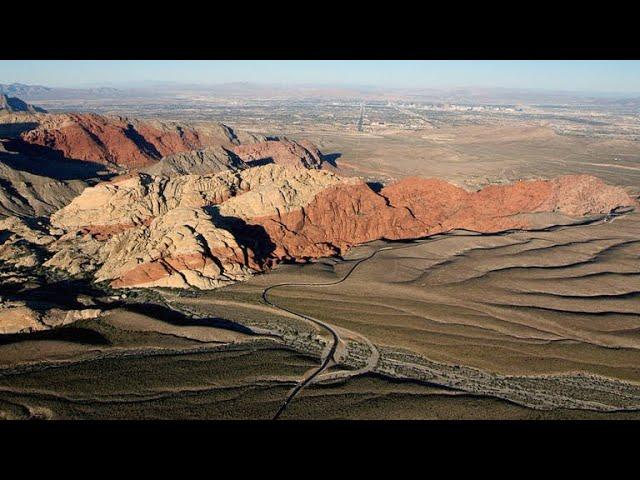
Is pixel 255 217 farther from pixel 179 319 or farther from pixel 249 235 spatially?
pixel 179 319

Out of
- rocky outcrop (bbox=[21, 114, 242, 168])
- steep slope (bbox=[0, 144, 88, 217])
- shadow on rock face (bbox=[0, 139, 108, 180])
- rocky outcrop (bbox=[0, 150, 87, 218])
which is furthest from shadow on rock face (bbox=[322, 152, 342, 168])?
rocky outcrop (bbox=[0, 150, 87, 218])

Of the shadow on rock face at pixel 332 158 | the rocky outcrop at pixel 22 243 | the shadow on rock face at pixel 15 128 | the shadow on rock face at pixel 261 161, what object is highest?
the shadow on rock face at pixel 15 128

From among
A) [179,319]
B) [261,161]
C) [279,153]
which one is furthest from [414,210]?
[279,153]

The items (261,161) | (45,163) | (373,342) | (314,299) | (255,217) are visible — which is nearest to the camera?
(373,342)

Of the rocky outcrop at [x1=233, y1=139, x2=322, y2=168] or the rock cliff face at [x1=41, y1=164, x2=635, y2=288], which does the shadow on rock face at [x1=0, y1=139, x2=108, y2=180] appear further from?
the rocky outcrop at [x1=233, y1=139, x2=322, y2=168]

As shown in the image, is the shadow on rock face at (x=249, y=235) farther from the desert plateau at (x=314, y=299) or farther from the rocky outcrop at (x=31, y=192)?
the rocky outcrop at (x=31, y=192)

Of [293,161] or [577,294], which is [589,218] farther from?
[293,161]

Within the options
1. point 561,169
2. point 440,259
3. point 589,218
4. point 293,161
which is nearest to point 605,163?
point 561,169

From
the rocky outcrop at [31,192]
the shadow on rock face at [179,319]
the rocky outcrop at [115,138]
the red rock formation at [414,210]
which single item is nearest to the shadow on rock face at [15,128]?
the rocky outcrop at [115,138]
